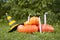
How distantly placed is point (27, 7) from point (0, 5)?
1386mm

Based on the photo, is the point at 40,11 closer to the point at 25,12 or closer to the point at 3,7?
the point at 25,12

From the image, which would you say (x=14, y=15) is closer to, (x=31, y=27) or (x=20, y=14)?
(x=20, y=14)

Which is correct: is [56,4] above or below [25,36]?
above

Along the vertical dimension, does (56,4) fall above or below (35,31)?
above

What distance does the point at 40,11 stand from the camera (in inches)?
303

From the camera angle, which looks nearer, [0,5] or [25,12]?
[25,12]

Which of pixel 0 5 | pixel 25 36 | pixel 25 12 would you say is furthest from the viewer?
pixel 0 5

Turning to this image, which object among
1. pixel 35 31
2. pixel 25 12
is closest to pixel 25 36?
pixel 35 31

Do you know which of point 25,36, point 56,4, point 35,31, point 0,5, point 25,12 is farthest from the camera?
point 0,5

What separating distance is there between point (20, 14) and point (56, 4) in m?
1.40

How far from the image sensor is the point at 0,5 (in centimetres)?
873

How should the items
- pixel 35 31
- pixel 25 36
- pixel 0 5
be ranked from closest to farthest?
pixel 25 36 → pixel 35 31 → pixel 0 5

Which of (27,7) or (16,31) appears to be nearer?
(16,31)

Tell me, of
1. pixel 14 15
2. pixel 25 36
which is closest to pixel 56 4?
pixel 14 15
